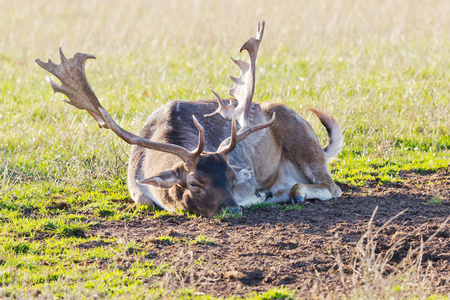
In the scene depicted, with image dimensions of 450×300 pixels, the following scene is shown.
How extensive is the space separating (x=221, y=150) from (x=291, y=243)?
133 cm

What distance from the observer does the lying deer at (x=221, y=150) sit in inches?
244

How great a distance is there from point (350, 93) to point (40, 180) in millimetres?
5536

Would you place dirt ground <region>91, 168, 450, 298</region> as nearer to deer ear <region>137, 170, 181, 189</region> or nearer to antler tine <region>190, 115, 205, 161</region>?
deer ear <region>137, 170, 181, 189</region>

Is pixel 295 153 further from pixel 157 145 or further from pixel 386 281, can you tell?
pixel 386 281

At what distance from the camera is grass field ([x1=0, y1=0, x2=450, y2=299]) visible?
5707 mm

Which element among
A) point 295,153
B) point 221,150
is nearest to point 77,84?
point 221,150

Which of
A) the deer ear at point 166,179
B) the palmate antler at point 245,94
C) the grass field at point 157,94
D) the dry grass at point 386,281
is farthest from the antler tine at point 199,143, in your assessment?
the dry grass at point 386,281

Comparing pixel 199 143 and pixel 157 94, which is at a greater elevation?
pixel 157 94

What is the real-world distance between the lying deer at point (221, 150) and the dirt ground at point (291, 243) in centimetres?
32

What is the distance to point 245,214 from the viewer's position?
6570 mm

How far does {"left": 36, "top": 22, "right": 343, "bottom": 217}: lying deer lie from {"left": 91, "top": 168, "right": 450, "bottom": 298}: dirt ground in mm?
324

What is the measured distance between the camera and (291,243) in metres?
5.57

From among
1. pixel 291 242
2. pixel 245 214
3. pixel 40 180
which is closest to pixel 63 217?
pixel 40 180

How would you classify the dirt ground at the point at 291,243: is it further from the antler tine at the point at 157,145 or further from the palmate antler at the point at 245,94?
the palmate antler at the point at 245,94
